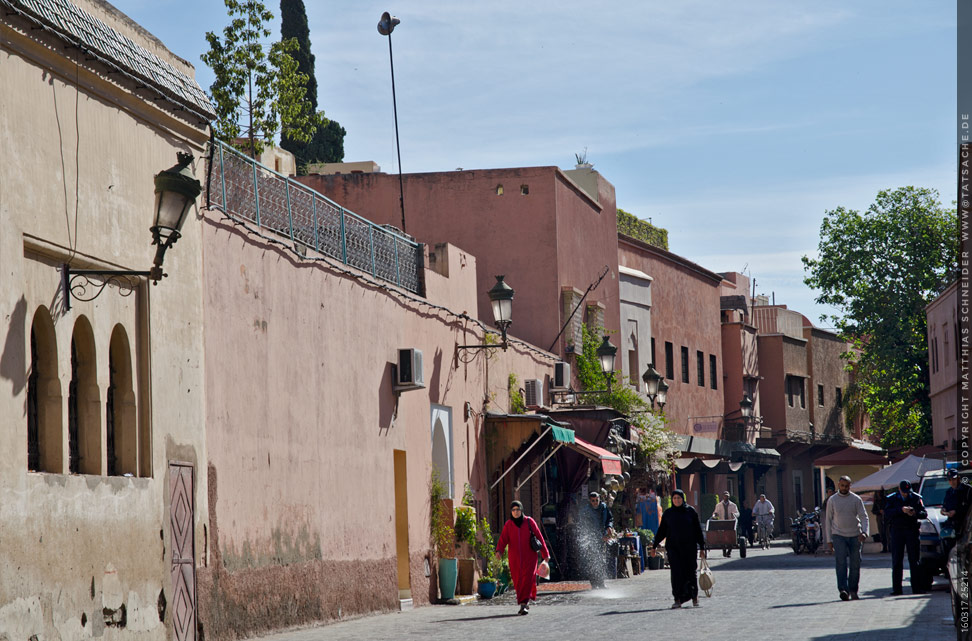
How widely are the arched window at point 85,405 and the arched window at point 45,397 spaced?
0.49 meters

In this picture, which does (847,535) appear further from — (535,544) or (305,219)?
(305,219)

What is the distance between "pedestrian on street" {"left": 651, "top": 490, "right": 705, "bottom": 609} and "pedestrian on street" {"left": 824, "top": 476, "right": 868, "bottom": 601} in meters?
1.68

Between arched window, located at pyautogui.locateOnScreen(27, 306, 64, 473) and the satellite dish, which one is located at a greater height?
the satellite dish

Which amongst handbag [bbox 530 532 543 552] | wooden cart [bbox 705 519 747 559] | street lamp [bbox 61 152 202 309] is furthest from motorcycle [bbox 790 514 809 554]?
street lamp [bbox 61 152 202 309]

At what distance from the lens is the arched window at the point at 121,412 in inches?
473

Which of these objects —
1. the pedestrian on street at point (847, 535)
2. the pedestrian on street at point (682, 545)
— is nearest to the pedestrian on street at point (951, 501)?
the pedestrian on street at point (847, 535)

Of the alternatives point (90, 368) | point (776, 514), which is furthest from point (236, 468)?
point (776, 514)

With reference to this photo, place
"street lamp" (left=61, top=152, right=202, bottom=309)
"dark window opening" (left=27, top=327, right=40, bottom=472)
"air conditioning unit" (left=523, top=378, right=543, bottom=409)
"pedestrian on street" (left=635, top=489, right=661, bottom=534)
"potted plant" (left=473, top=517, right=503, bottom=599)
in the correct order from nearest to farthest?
"dark window opening" (left=27, top=327, right=40, bottom=472) < "street lamp" (left=61, top=152, right=202, bottom=309) < "potted plant" (left=473, top=517, right=503, bottom=599) < "air conditioning unit" (left=523, top=378, right=543, bottom=409) < "pedestrian on street" (left=635, top=489, right=661, bottom=534)

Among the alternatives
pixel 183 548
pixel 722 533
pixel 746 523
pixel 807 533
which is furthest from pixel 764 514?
pixel 183 548

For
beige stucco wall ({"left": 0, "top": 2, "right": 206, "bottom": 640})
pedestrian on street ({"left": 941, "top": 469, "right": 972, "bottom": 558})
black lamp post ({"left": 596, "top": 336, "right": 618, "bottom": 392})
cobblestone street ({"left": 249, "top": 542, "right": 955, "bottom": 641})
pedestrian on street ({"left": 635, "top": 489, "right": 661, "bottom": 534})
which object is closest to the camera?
beige stucco wall ({"left": 0, "top": 2, "right": 206, "bottom": 640})

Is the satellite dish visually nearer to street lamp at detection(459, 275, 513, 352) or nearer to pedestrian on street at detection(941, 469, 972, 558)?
street lamp at detection(459, 275, 513, 352)

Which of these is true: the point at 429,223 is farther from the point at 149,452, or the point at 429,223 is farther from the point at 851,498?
the point at 149,452

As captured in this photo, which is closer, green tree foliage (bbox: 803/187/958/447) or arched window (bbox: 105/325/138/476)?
arched window (bbox: 105/325/138/476)

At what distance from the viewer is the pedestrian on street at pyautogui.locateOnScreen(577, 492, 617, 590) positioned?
2375 cm
